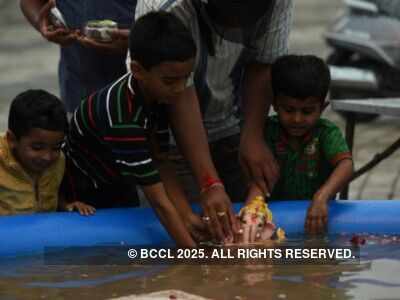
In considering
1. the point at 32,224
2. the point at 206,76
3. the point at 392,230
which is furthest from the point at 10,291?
the point at 392,230

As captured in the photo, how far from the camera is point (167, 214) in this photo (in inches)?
175

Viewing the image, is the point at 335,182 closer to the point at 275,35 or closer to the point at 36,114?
the point at 275,35

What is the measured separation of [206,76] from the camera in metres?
4.62

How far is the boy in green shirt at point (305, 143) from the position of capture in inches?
186

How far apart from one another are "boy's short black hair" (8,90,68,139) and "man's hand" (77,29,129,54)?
0.88 ft

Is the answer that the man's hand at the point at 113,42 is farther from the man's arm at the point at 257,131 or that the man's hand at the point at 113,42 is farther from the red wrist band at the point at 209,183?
the red wrist band at the point at 209,183

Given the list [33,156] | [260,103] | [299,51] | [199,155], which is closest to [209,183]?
[199,155]

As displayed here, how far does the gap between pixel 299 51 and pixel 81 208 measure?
754 cm

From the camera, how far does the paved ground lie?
7.69 m

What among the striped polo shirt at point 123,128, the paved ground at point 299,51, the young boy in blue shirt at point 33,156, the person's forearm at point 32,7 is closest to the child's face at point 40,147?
A: the young boy in blue shirt at point 33,156

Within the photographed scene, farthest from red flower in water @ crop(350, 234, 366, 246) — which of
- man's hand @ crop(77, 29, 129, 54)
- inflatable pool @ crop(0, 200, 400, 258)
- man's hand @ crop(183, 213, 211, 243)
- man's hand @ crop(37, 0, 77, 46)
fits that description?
man's hand @ crop(37, 0, 77, 46)

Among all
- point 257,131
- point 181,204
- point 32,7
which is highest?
point 32,7

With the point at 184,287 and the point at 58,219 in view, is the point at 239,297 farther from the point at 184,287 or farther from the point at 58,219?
the point at 58,219

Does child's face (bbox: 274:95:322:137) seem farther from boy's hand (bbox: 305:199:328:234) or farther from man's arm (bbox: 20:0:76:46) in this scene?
man's arm (bbox: 20:0:76:46)
